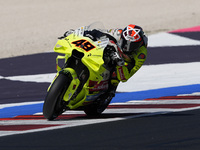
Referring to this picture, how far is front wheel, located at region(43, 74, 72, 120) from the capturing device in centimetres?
796

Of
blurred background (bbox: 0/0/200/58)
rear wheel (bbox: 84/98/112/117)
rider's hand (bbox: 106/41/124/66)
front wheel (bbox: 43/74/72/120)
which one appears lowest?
blurred background (bbox: 0/0/200/58)

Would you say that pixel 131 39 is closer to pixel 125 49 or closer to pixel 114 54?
pixel 125 49

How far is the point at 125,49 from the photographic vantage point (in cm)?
862

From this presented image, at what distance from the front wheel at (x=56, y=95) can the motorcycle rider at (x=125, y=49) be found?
30.1 inches

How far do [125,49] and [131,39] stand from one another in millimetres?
197

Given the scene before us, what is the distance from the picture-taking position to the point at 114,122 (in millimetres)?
8070

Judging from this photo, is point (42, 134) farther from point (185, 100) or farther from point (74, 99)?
point (185, 100)

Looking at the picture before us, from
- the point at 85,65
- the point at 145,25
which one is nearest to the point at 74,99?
the point at 85,65

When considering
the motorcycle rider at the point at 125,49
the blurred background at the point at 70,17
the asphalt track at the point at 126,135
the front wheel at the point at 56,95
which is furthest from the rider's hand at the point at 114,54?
the blurred background at the point at 70,17

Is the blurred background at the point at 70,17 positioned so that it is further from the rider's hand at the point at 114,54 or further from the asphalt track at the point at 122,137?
the asphalt track at the point at 122,137

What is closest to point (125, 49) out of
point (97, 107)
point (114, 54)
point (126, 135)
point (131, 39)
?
point (131, 39)

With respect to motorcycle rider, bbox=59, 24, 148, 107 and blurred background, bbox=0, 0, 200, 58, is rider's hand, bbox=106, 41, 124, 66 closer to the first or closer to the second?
motorcycle rider, bbox=59, 24, 148, 107

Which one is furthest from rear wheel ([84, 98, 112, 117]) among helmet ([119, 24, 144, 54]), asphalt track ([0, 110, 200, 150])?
helmet ([119, 24, 144, 54])

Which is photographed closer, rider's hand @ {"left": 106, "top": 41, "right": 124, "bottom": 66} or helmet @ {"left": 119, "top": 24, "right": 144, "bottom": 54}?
rider's hand @ {"left": 106, "top": 41, "right": 124, "bottom": 66}
